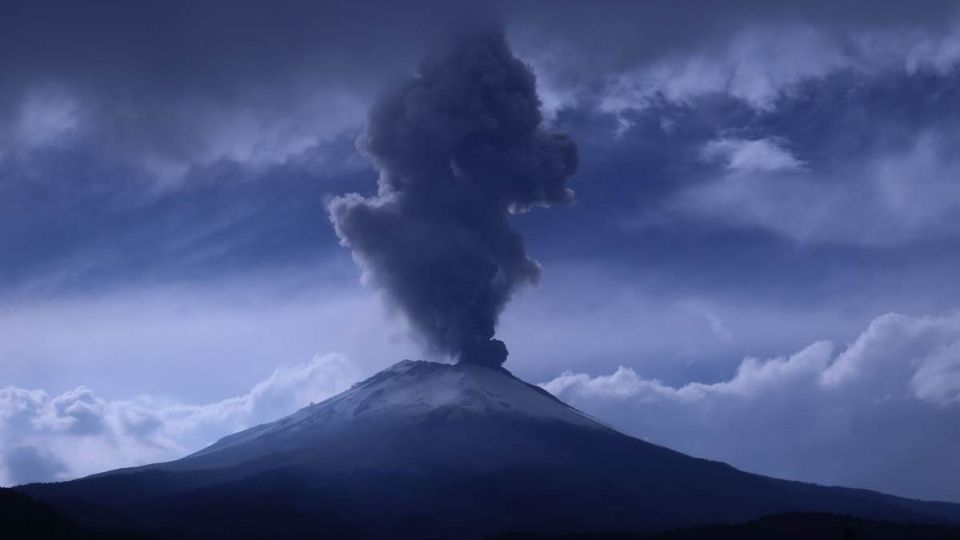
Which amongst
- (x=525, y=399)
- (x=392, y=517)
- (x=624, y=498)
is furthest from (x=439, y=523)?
(x=525, y=399)

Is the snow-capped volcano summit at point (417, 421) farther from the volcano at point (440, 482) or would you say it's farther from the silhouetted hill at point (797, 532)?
the silhouetted hill at point (797, 532)

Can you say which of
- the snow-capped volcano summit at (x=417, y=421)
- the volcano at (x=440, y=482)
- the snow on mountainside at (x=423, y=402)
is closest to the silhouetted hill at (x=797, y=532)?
the volcano at (x=440, y=482)

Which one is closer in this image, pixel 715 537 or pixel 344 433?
pixel 715 537

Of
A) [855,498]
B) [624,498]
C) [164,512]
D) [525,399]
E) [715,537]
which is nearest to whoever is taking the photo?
[715,537]

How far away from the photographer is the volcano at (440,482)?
95.8 m

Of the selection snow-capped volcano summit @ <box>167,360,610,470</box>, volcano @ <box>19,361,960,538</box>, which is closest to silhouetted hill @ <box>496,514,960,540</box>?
volcano @ <box>19,361,960,538</box>

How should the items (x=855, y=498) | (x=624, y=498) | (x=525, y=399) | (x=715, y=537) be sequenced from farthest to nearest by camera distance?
1. (x=525, y=399)
2. (x=855, y=498)
3. (x=624, y=498)
4. (x=715, y=537)

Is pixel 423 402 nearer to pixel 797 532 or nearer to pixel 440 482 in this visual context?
pixel 440 482

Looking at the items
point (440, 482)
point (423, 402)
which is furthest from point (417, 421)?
point (440, 482)

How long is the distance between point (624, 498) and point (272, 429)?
6346 centimetres

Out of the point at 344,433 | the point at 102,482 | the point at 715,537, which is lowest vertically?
the point at 715,537

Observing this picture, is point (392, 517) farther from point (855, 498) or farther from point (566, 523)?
point (855, 498)

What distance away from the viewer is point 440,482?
110 m

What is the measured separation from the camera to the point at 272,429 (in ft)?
484
